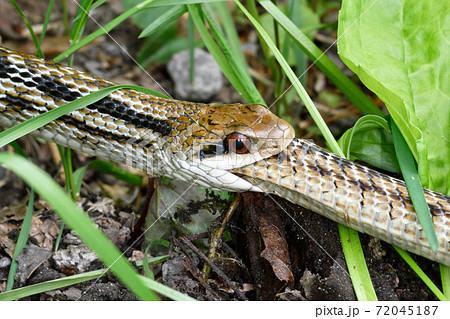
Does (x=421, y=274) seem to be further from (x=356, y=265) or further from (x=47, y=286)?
(x=47, y=286)

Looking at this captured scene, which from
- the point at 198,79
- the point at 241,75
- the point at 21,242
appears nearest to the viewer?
the point at 21,242

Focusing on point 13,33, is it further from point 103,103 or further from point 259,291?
point 259,291

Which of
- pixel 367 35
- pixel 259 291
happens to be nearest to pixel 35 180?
pixel 259 291

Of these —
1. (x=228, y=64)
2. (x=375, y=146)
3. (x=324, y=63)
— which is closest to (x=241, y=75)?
(x=228, y=64)

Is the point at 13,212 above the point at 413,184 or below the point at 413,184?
above

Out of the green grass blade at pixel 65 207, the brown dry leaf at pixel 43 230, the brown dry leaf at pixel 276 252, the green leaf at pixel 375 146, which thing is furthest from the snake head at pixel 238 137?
the green grass blade at pixel 65 207

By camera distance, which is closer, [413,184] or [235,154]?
[413,184]

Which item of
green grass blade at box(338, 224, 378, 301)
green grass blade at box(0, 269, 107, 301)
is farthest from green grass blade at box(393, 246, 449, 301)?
green grass blade at box(0, 269, 107, 301)
